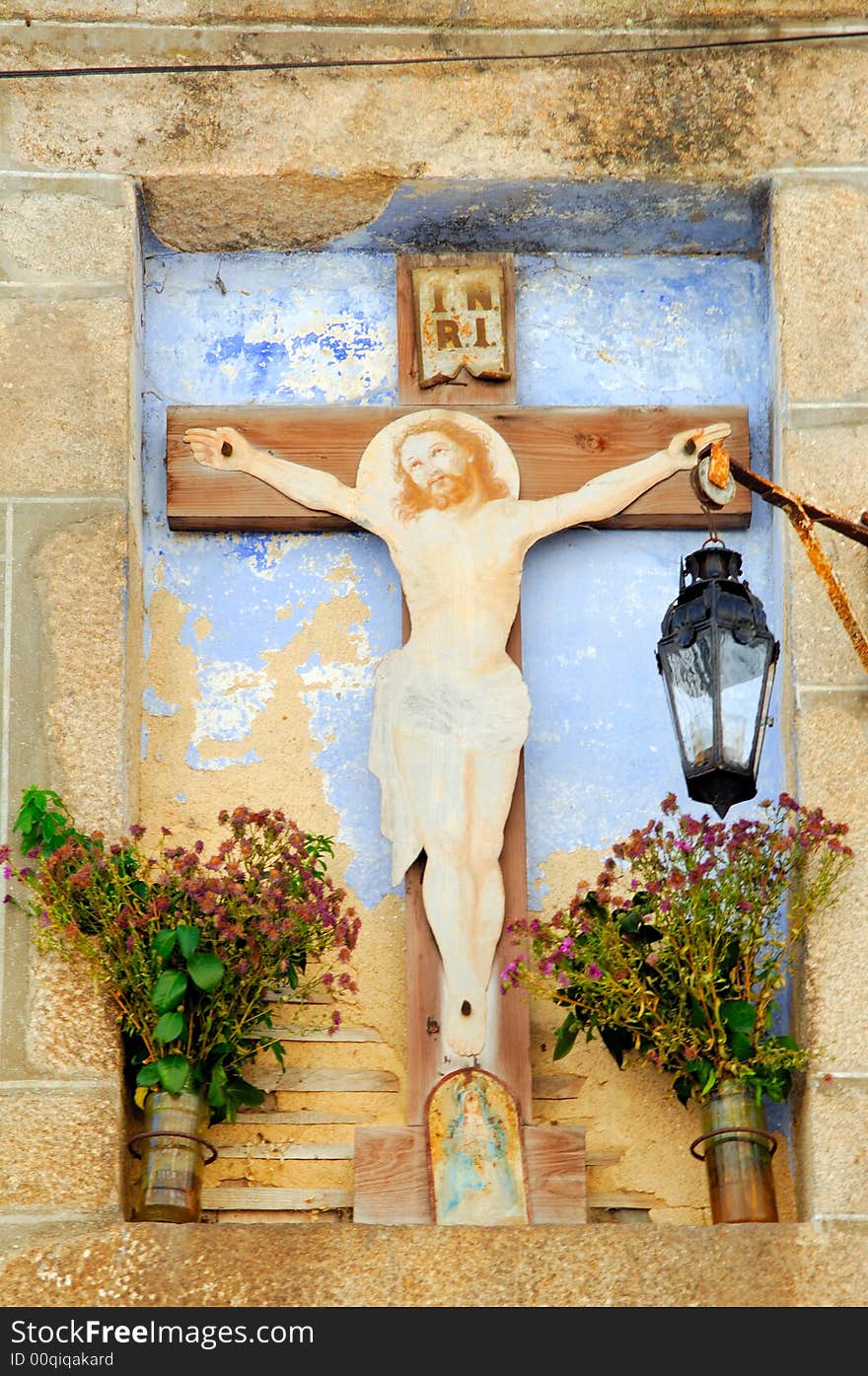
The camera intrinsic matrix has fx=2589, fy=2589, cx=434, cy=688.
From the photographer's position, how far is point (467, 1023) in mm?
5895

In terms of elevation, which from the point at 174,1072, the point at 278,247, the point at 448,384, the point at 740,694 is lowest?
the point at 174,1072

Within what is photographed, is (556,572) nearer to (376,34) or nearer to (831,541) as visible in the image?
(831,541)

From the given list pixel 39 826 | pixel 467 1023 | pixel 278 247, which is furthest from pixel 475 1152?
pixel 278 247

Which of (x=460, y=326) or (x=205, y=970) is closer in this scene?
(x=205, y=970)

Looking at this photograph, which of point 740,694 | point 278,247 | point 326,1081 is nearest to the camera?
point 740,694

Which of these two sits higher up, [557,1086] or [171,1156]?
[557,1086]

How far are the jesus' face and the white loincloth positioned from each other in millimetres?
435

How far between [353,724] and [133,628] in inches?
22.7

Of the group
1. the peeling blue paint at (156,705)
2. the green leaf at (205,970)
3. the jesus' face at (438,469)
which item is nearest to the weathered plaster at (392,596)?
the peeling blue paint at (156,705)

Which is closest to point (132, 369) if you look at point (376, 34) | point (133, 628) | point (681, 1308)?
point (133, 628)

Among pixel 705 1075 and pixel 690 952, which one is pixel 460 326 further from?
pixel 705 1075

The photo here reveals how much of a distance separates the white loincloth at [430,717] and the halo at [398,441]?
475mm

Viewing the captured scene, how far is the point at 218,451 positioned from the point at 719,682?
5.88ft

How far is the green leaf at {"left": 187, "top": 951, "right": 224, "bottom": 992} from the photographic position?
559 centimetres
